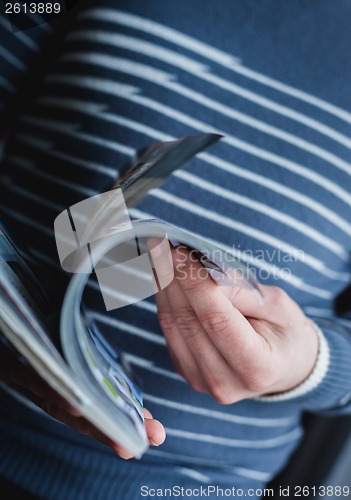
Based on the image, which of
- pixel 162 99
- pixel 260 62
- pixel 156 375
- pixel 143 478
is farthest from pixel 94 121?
pixel 143 478

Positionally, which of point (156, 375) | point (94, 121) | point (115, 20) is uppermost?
point (115, 20)

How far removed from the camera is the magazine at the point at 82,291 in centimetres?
30

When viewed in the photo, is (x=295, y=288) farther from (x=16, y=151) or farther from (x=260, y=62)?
(x=16, y=151)

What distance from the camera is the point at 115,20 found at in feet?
1.92

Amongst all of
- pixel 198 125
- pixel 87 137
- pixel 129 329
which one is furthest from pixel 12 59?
pixel 129 329

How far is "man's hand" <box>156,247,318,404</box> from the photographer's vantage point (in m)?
0.40

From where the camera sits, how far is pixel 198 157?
1.89 ft

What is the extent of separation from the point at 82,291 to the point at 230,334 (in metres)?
0.15

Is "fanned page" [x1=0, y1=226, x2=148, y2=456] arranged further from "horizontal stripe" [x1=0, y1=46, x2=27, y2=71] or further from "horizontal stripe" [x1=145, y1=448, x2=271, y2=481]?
"horizontal stripe" [x1=0, y1=46, x2=27, y2=71]

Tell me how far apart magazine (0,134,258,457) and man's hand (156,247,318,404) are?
1cm

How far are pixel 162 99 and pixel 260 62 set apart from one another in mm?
122

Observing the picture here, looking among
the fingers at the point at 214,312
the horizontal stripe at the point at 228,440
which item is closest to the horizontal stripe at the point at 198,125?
the fingers at the point at 214,312

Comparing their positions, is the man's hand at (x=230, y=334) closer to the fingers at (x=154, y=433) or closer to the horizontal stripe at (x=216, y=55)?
the fingers at (x=154, y=433)

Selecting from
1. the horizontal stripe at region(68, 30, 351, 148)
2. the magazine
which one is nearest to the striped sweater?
the horizontal stripe at region(68, 30, 351, 148)
